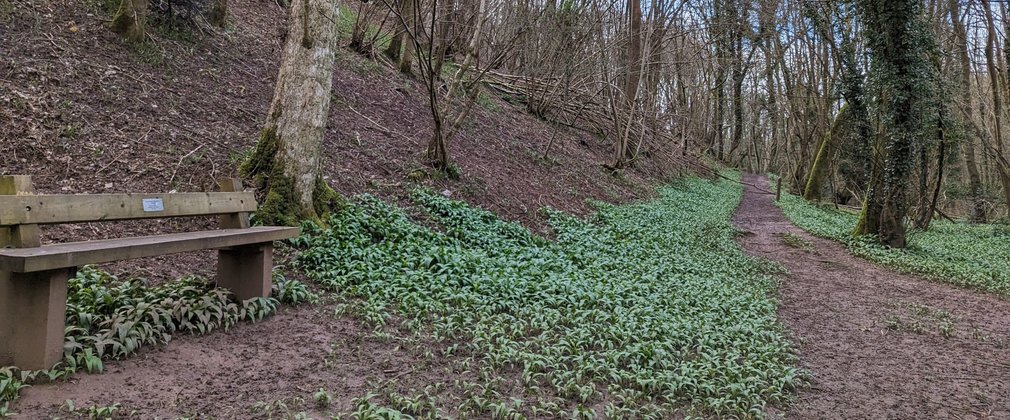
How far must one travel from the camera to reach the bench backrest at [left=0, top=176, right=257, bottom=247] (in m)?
2.95

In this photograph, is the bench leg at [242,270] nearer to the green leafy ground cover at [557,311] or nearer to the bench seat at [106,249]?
the bench seat at [106,249]

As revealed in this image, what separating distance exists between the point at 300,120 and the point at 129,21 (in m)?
4.04

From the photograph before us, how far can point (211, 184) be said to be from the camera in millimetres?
6262

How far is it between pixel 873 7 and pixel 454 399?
1311 centimetres

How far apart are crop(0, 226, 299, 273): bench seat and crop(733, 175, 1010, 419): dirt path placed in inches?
162

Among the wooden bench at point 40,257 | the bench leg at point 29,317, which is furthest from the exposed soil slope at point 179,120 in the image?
the bench leg at point 29,317

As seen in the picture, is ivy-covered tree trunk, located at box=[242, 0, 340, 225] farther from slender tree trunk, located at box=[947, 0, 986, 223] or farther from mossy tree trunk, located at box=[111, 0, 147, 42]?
slender tree trunk, located at box=[947, 0, 986, 223]

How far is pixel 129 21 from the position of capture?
319 inches

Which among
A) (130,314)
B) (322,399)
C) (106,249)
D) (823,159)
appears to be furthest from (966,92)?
(106,249)

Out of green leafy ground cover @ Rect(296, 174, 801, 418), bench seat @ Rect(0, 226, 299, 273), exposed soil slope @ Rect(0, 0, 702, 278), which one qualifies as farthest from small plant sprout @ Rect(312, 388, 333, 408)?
exposed soil slope @ Rect(0, 0, 702, 278)

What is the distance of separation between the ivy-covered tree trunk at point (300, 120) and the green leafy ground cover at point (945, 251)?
32.1ft

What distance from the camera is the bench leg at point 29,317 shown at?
9.75 ft

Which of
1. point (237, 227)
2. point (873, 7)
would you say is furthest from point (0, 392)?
point (873, 7)

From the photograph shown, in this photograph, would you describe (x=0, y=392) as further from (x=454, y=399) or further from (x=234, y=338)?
(x=454, y=399)
